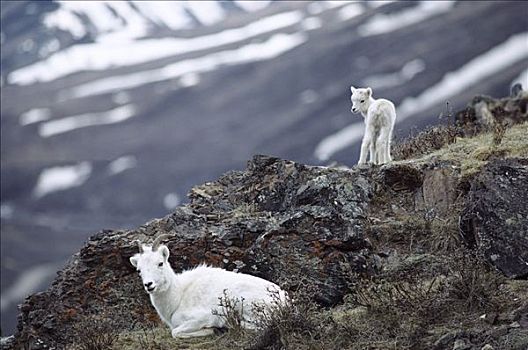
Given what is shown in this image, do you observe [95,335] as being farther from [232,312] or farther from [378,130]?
[378,130]

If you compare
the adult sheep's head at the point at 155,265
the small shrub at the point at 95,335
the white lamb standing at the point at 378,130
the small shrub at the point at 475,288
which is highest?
the white lamb standing at the point at 378,130

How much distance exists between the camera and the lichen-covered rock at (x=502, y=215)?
6.86 meters

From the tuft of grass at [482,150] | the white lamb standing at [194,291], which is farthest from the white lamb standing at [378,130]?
the white lamb standing at [194,291]

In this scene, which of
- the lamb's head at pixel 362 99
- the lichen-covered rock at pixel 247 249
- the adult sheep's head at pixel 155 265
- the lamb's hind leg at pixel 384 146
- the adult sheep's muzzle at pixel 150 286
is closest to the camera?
the adult sheep's muzzle at pixel 150 286

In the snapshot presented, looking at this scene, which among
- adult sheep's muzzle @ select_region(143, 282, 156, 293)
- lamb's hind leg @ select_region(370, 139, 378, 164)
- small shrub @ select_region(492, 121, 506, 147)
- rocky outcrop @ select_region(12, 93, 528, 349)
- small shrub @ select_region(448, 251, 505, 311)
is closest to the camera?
small shrub @ select_region(448, 251, 505, 311)

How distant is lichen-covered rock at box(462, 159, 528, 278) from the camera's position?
6855 mm

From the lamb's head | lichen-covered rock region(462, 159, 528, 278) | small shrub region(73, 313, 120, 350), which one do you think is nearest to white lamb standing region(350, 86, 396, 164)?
the lamb's head

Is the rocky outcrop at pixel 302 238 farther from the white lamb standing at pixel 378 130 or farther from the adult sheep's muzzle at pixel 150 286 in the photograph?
the white lamb standing at pixel 378 130

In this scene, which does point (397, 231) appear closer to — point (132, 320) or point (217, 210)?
point (217, 210)

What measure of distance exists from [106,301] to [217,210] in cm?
179

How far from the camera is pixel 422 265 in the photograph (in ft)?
26.3

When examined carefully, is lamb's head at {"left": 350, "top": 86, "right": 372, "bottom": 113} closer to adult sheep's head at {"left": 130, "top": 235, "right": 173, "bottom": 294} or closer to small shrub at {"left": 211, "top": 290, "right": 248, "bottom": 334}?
adult sheep's head at {"left": 130, "top": 235, "right": 173, "bottom": 294}

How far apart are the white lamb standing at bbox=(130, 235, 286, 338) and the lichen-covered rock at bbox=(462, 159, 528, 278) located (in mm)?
1851

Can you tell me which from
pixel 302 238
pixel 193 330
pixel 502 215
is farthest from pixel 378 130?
pixel 193 330
